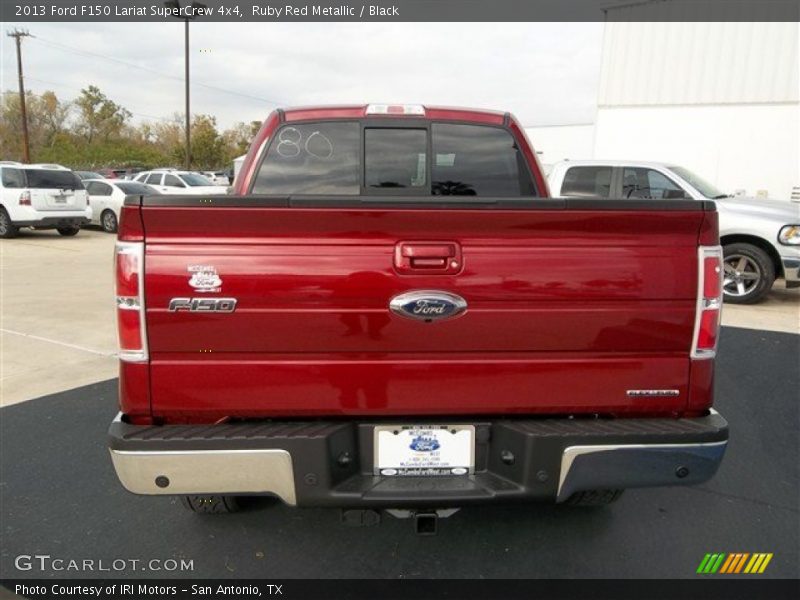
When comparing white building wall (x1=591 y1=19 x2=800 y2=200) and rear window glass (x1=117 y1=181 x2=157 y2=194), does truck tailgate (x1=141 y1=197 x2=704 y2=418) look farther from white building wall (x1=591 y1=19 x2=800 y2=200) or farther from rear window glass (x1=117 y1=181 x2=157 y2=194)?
rear window glass (x1=117 y1=181 x2=157 y2=194)

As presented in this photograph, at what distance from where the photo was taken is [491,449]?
87.5 inches

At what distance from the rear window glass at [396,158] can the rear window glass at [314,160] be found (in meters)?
0.08

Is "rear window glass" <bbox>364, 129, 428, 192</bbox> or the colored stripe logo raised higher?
"rear window glass" <bbox>364, 129, 428, 192</bbox>

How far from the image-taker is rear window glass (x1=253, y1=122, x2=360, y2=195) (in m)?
3.36

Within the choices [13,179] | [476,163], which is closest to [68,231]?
[13,179]

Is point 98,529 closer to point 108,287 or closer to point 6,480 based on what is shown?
point 6,480

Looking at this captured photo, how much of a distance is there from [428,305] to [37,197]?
16348 millimetres

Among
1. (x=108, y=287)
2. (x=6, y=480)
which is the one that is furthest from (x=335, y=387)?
(x=108, y=287)

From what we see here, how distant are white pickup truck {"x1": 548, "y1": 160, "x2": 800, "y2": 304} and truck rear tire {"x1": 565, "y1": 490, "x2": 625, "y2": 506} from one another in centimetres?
557

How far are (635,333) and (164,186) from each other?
67.7 ft

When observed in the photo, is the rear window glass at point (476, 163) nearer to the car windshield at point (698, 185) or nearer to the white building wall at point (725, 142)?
the car windshield at point (698, 185)

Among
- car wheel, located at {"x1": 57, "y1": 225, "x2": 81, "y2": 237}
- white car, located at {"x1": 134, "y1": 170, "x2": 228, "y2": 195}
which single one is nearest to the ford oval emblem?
car wheel, located at {"x1": 57, "y1": 225, "x2": 81, "y2": 237}

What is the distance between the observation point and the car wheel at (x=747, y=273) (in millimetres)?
8211

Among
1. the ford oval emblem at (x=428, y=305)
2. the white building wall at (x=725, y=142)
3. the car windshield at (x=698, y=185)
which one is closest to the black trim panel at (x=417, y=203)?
the ford oval emblem at (x=428, y=305)
